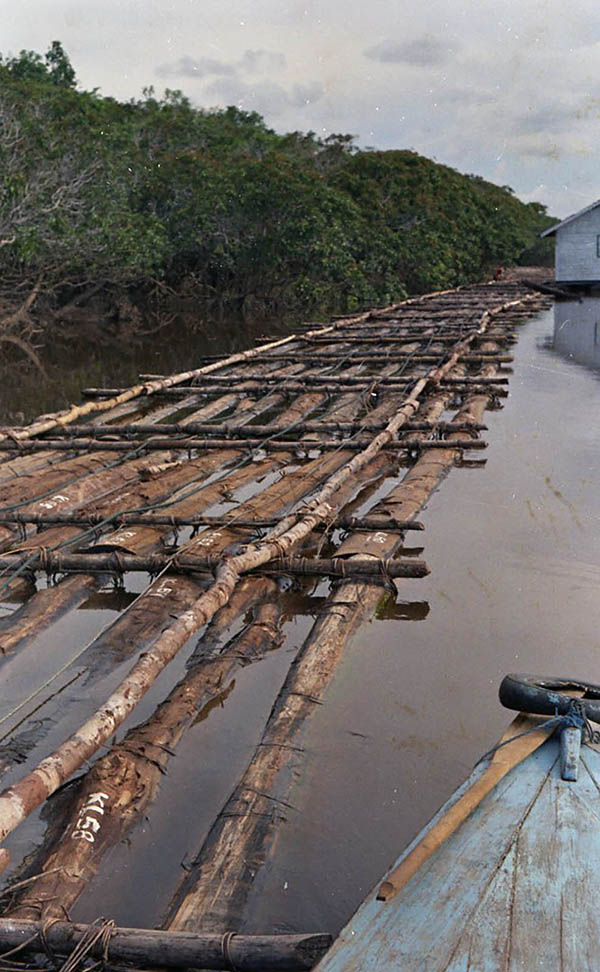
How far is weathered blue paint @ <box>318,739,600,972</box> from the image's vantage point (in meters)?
2.59

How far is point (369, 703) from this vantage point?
5.29 meters

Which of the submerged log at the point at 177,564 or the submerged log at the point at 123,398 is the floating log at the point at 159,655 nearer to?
the submerged log at the point at 177,564

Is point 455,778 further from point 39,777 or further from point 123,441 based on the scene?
point 123,441

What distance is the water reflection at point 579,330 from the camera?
18.3 meters

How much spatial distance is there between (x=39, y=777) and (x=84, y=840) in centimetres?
33

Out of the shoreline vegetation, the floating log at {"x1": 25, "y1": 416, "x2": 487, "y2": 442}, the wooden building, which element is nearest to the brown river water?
the floating log at {"x1": 25, "y1": 416, "x2": 487, "y2": 442}

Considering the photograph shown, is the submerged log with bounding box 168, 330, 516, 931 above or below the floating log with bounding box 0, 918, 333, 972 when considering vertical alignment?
below

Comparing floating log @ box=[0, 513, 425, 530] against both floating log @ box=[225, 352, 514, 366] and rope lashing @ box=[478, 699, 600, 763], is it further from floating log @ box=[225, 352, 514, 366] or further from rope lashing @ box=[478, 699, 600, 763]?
floating log @ box=[225, 352, 514, 366]

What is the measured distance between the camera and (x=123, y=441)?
10.5 metres

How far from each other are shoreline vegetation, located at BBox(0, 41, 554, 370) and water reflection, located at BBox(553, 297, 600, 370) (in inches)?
246

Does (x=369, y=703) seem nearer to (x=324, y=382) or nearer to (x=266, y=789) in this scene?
(x=266, y=789)

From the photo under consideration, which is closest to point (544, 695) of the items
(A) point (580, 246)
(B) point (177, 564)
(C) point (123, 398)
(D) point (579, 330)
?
(B) point (177, 564)

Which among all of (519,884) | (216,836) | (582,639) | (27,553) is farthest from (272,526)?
(519,884)

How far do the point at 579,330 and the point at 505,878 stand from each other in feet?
69.7
